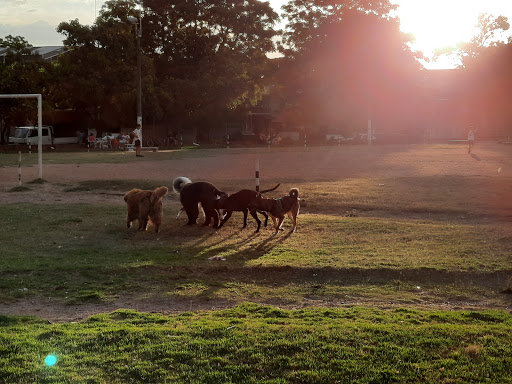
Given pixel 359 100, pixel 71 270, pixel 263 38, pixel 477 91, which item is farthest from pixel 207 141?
pixel 71 270

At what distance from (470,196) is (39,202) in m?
10.7

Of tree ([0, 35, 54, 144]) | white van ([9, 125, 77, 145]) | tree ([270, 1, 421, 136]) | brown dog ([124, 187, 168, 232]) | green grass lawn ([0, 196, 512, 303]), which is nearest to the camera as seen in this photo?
green grass lawn ([0, 196, 512, 303])

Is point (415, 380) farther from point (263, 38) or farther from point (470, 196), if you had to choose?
point (263, 38)

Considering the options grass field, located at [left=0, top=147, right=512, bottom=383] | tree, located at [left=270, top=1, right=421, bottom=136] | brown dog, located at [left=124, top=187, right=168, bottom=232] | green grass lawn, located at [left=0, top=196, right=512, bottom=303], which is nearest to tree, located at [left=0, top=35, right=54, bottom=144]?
tree, located at [left=270, top=1, right=421, bottom=136]

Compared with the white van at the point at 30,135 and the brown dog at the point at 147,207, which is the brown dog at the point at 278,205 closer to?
the brown dog at the point at 147,207

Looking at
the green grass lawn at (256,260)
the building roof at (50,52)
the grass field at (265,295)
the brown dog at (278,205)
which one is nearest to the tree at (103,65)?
the building roof at (50,52)

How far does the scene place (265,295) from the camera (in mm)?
7738

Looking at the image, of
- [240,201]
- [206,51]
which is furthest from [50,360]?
[206,51]

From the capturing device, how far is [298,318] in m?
6.29

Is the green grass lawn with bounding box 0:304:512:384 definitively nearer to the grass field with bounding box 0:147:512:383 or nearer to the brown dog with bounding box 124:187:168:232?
the grass field with bounding box 0:147:512:383

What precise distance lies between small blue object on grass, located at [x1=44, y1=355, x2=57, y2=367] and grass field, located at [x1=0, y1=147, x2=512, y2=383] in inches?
2.1

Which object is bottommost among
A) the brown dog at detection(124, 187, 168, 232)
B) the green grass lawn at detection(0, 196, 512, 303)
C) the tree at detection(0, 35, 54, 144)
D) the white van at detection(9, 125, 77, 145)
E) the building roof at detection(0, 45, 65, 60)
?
the green grass lawn at detection(0, 196, 512, 303)

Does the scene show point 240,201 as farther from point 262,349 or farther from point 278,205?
point 262,349

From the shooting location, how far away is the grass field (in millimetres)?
4871
